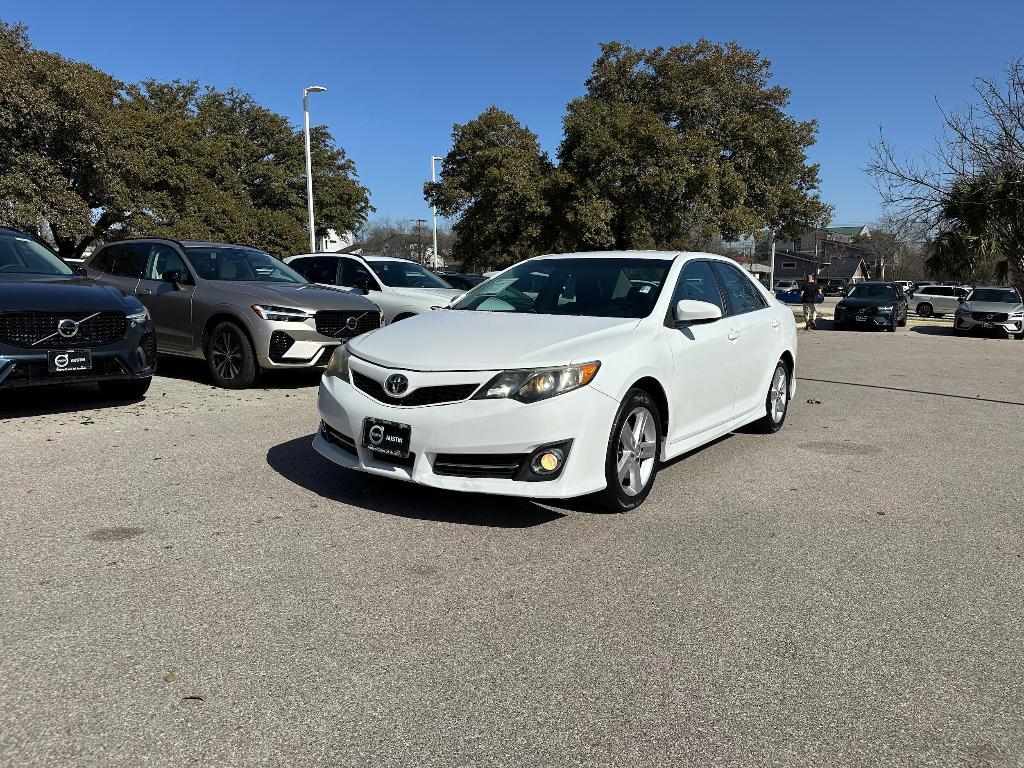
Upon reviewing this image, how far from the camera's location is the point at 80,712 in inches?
103

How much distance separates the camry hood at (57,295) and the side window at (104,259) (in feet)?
8.36

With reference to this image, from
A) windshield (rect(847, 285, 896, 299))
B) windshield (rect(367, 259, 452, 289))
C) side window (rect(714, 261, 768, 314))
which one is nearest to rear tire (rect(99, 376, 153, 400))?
windshield (rect(367, 259, 452, 289))

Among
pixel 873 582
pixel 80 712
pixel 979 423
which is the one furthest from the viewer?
pixel 979 423

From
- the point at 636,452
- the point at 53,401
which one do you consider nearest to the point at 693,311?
the point at 636,452

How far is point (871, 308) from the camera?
25219 mm

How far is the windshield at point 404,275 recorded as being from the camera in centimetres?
1275

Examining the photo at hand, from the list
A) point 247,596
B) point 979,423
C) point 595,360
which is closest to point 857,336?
point 979,423

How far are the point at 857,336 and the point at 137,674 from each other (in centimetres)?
2284

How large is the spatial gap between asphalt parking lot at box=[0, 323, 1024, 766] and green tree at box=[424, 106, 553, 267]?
21316 mm

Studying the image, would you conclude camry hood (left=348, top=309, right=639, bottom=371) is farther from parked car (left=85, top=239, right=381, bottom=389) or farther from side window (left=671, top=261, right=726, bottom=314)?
parked car (left=85, top=239, right=381, bottom=389)

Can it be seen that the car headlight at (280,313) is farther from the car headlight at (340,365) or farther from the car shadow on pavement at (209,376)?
the car headlight at (340,365)

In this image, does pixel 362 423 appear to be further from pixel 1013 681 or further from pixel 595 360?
pixel 1013 681

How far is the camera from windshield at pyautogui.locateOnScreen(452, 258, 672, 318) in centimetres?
547

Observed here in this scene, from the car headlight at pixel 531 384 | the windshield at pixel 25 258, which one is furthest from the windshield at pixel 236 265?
the car headlight at pixel 531 384
